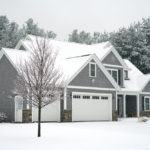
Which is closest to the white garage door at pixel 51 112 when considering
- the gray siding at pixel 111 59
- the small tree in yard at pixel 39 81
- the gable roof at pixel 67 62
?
the gable roof at pixel 67 62

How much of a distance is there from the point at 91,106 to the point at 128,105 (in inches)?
387

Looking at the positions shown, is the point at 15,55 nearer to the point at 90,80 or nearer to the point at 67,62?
the point at 67,62

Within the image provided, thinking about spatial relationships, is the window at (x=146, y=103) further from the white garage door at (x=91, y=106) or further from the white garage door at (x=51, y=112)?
the white garage door at (x=51, y=112)

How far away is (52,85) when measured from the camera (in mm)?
18797

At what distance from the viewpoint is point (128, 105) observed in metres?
42.8

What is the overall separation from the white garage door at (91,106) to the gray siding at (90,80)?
35.0 inches

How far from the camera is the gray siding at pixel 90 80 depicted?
108 feet

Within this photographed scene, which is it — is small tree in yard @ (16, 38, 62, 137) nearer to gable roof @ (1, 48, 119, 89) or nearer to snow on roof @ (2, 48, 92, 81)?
gable roof @ (1, 48, 119, 89)

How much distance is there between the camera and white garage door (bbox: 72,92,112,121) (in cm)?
3278

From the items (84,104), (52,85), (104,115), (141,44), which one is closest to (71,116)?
(84,104)

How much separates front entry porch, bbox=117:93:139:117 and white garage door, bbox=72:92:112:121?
5.24m

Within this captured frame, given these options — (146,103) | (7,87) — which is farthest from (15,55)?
(146,103)

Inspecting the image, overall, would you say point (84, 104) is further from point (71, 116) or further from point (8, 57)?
point (8, 57)
